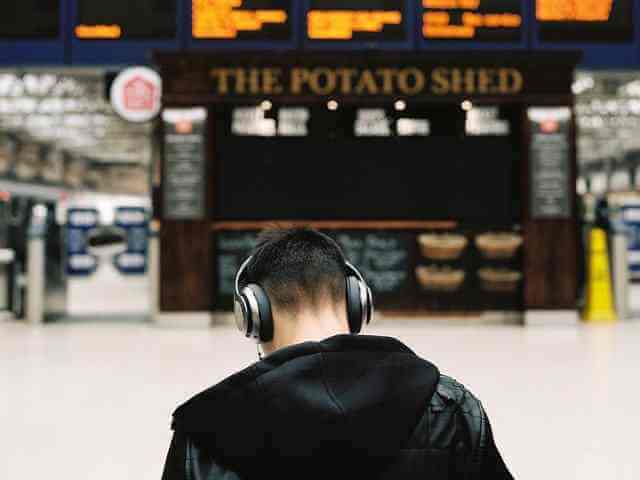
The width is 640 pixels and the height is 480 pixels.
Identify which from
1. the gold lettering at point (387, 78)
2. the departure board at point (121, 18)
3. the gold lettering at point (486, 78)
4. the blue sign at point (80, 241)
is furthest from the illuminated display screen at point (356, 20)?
the blue sign at point (80, 241)

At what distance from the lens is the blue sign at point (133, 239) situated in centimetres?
983

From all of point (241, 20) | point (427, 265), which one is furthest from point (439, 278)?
point (241, 20)

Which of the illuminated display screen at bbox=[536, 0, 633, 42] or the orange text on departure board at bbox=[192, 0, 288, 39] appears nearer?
the orange text on departure board at bbox=[192, 0, 288, 39]

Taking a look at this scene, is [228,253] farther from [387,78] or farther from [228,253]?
[387,78]

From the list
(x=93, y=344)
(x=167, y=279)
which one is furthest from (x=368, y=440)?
(x=167, y=279)

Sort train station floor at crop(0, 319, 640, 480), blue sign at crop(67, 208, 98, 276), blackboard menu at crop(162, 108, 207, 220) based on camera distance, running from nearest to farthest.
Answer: train station floor at crop(0, 319, 640, 480) → blackboard menu at crop(162, 108, 207, 220) → blue sign at crop(67, 208, 98, 276)

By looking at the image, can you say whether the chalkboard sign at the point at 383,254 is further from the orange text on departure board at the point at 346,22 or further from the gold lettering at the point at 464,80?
the orange text on departure board at the point at 346,22

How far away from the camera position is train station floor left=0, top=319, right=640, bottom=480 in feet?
10.8

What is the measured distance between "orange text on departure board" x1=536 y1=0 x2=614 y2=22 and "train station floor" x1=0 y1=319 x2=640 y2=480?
3679 millimetres

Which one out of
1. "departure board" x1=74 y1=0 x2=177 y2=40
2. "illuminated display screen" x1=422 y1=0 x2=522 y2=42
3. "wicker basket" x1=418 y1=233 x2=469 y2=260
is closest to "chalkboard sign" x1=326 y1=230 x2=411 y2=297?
"wicker basket" x1=418 y1=233 x2=469 y2=260

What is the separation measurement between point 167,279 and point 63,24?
135 inches

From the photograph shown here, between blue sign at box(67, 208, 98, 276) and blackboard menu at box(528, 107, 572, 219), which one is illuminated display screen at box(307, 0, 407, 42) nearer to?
blackboard menu at box(528, 107, 572, 219)

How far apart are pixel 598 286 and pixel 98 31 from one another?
677 centimetres

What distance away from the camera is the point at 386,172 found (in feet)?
29.8
